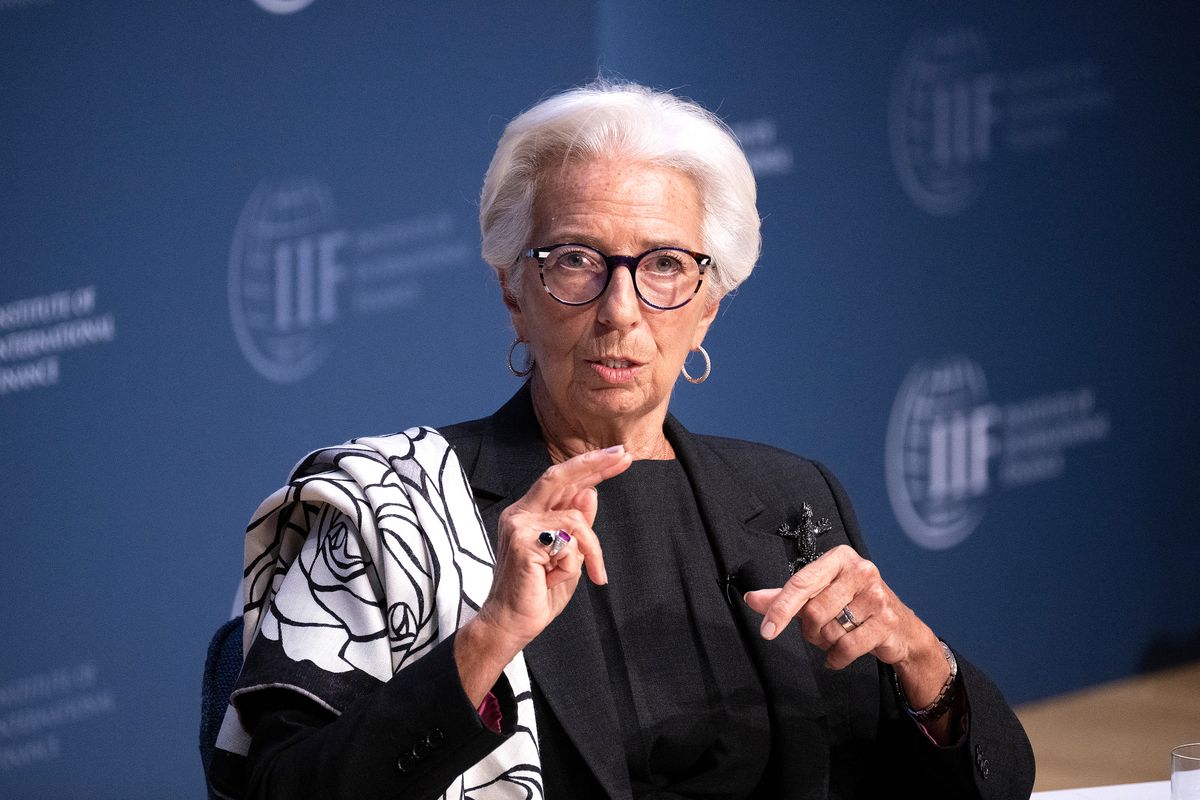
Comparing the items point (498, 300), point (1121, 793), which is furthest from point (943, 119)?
point (1121, 793)

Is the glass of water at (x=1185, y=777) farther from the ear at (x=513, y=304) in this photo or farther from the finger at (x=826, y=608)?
the ear at (x=513, y=304)

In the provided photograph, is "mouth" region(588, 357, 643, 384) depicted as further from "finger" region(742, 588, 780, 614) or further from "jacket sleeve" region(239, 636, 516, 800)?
"jacket sleeve" region(239, 636, 516, 800)

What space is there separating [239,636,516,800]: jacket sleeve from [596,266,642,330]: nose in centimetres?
63

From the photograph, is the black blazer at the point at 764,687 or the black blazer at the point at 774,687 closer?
the black blazer at the point at 764,687

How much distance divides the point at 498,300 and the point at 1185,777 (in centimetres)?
259

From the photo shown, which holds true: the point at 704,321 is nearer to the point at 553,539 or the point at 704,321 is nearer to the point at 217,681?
the point at 553,539

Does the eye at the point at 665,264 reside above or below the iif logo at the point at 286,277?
below

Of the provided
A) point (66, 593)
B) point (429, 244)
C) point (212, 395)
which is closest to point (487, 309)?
point (429, 244)

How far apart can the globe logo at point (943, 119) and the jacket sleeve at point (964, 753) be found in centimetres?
327

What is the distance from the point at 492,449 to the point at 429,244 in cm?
182

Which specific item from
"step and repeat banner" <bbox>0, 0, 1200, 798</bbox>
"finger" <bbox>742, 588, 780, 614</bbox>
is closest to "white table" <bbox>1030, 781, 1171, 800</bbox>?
"finger" <bbox>742, 588, 780, 614</bbox>

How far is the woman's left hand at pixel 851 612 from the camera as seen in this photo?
1830 mm

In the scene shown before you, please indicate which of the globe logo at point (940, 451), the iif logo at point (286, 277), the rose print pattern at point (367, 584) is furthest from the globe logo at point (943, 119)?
the rose print pattern at point (367, 584)

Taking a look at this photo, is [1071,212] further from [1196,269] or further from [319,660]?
[319,660]
